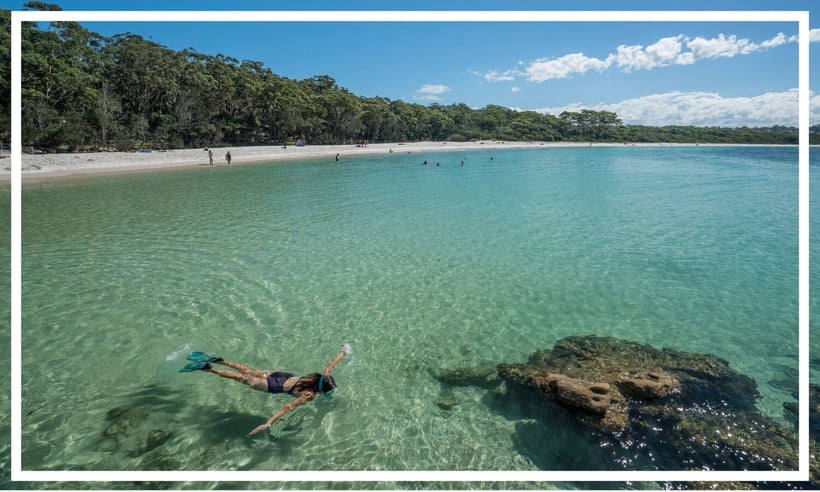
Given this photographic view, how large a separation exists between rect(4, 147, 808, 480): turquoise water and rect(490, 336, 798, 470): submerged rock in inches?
16.7

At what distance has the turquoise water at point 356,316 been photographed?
205 inches

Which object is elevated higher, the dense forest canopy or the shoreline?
the dense forest canopy

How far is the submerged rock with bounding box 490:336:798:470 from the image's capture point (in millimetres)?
4922

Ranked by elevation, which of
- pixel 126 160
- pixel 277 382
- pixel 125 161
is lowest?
pixel 277 382

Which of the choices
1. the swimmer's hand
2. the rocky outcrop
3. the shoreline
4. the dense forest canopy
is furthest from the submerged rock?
the dense forest canopy

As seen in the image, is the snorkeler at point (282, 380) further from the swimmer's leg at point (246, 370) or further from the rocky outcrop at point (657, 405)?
the rocky outcrop at point (657, 405)

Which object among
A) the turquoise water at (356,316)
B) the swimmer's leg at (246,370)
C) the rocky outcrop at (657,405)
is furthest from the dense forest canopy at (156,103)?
the swimmer's leg at (246,370)

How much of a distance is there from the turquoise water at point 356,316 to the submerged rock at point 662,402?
0.42 meters

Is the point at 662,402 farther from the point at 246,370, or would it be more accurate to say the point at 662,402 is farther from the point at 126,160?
the point at 126,160

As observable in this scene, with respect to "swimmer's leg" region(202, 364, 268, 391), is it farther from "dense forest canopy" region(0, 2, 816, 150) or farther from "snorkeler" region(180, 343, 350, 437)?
"dense forest canopy" region(0, 2, 816, 150)

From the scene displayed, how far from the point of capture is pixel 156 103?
57.1 meters

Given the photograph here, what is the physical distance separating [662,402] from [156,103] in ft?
224

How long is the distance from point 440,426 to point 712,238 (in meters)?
14.1

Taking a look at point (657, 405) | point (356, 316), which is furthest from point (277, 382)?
point (657, 405)
